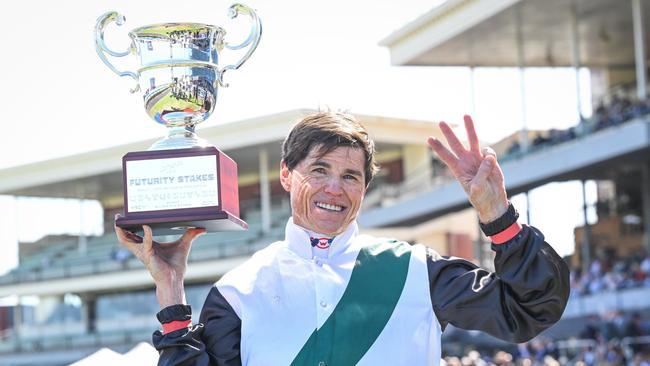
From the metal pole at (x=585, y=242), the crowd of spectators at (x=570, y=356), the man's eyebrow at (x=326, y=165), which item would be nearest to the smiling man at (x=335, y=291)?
the man's eyebrow at (x=326, y=165)

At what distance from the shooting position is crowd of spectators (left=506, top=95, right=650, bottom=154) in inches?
1071

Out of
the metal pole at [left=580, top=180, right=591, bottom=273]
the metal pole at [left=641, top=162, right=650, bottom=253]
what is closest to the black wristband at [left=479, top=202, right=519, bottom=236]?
the metal pole at [left=580, top=180, right=591, bottom=273]

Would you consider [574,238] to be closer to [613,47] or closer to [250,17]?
[613,47]

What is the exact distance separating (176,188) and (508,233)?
3.66 feet

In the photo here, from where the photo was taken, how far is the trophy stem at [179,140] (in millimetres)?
4594

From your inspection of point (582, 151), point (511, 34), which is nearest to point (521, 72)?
point (511, 34)

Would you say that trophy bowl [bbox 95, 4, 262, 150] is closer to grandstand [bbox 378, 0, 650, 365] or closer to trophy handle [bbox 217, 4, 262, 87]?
trophy handle [bbox 217, 4, 262, 87]

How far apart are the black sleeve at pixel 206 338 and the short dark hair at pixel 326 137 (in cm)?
48

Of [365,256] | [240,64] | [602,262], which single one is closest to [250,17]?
[240,64]

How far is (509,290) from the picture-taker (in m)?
4.05

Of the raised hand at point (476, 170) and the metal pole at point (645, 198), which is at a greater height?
the metal pole at point (645, 198)

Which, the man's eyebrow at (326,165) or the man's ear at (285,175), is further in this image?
the man's ear at (285,175)

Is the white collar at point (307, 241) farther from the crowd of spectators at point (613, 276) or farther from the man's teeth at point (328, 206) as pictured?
the crowd of spectators at point (613, 276)

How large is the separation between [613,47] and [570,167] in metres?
8.62
